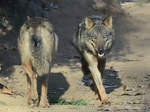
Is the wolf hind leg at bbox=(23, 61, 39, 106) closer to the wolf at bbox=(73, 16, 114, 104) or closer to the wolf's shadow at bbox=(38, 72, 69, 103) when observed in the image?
the wolf's shadow at bbox=(38, 72, 69, 103)

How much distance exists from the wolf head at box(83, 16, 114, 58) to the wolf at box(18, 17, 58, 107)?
875 mm

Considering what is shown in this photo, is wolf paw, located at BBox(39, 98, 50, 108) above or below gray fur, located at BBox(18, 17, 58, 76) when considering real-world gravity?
below

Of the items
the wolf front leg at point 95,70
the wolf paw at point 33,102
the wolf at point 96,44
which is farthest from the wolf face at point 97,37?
the wolf paw at point 33,102

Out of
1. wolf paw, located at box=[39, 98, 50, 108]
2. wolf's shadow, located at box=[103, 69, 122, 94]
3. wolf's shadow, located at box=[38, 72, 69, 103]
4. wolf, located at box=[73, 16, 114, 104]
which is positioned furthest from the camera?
wolf's shadow, located at box=[103, 69, 122, 94]

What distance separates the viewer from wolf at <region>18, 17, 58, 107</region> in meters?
6.79

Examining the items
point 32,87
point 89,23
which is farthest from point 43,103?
point 89,23

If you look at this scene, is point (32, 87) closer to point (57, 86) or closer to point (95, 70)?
point (95, 70)

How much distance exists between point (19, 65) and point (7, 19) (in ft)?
11.6

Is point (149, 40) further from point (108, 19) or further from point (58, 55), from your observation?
point (108, 19)

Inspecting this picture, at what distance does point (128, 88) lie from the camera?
8453 millimetres

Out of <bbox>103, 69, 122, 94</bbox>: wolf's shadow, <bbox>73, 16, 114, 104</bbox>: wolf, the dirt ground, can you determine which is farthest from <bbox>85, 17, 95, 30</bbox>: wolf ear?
<bbox>103, 69, 122, 94</bbox>: wolf's shadow

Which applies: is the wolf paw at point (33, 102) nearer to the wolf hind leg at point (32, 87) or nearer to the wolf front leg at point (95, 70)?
the wolf hind leg at point (32, 87)

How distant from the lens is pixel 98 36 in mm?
7598

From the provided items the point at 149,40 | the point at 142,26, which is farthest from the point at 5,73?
the point at 142,26
